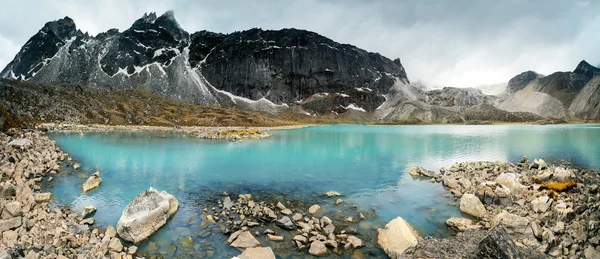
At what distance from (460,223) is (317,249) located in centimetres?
848

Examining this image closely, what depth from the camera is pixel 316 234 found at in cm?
1427

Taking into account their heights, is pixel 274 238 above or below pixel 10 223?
below

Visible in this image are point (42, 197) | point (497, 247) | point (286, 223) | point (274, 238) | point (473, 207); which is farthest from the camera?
point (473, 207)

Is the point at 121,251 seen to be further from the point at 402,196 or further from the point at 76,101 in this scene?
the point at 76,101

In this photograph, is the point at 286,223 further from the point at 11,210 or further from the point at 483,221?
the point at 11,210

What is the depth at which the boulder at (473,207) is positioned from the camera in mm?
17281

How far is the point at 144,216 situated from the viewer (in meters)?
14.3

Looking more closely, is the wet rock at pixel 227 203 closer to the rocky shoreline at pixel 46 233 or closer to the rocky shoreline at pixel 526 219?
the rocky shoreline at pixel 46 233

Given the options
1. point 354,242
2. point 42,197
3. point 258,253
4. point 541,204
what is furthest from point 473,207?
point 42,197

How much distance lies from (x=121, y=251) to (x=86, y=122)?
100 m

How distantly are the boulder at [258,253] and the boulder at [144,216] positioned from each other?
5.43 meters

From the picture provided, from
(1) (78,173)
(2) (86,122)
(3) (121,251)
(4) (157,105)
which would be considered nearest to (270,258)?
(3) (121,251)

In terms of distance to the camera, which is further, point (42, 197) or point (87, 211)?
point (42, 197)

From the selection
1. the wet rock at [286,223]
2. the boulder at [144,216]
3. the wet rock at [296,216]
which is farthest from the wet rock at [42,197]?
the wet rock at [296,216]
